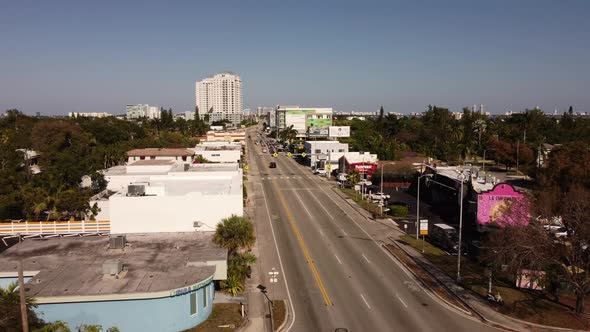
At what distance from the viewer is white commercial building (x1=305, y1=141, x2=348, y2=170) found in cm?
10075

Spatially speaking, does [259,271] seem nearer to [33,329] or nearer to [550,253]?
[33,329]

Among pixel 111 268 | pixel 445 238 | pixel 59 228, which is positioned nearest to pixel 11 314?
pixel 111 268

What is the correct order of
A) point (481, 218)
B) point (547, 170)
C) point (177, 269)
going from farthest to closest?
point (547, 170)
point (481, 218)
point (177, 269)

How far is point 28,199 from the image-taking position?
160 ft

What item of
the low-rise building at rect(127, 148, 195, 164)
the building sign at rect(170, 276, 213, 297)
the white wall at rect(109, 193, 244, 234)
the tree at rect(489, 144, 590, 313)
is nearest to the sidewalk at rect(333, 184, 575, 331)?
the tree at rect(489, 144, 590, 313)

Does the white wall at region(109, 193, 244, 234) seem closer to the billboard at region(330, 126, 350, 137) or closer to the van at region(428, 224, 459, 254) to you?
the van at region(428, 224, 459, 254)

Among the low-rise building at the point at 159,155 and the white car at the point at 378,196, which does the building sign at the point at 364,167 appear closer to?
the white car at the point at 378,196

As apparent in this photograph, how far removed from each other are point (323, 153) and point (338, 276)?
76.3 m

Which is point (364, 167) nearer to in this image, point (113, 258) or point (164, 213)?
point (164, 213)

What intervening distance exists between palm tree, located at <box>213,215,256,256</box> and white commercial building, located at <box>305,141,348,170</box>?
208 feet

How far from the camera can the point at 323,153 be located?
361 ft

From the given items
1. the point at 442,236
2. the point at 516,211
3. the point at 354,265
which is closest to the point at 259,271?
the point at 354,265

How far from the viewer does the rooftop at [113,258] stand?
81.8 feet

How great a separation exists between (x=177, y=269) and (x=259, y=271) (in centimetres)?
938
